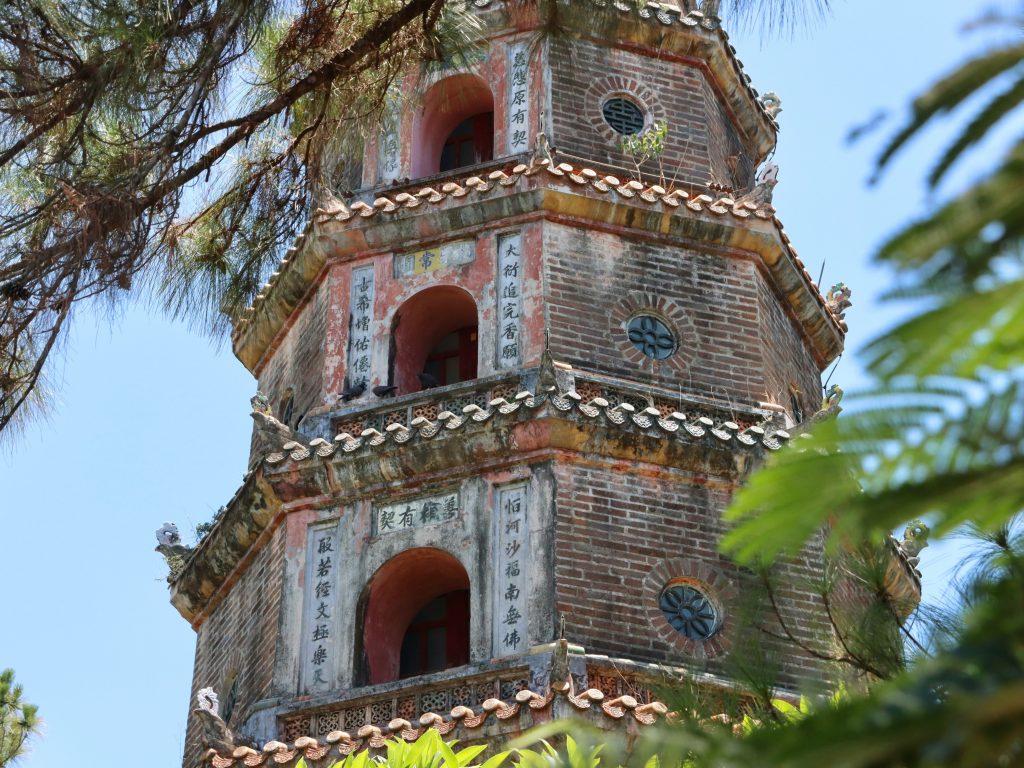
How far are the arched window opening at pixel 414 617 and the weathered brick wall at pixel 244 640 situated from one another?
2.49 feet

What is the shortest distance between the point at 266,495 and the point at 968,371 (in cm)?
1136

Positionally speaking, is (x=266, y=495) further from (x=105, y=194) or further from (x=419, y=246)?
(x=105, y=194)

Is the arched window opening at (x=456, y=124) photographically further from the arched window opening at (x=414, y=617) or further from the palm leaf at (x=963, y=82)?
the palm leaf at (x=963, y=82)

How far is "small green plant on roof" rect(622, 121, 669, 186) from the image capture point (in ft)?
50.6

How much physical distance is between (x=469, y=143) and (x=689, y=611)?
6.17 meters

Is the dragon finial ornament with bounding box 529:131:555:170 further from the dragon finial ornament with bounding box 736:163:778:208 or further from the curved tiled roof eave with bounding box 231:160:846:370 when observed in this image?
the dragon finial ornament with bounding box 736:163:778:208

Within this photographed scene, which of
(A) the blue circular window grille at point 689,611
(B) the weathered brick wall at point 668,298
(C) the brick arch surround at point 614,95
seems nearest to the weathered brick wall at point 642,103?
(C) the brick arch surround at point 614,95

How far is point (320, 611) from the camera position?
1285 cm

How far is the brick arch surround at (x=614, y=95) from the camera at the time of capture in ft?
51.8

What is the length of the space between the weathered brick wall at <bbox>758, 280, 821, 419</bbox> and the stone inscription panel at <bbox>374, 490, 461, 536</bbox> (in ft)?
9.94

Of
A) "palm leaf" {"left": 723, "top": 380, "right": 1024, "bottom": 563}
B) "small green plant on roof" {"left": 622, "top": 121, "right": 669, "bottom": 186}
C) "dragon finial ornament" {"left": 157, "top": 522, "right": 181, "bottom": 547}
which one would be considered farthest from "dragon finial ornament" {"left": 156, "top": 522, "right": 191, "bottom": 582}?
"palm leaf" {"left": 723, "top": 380, "right": 1024, "bottom": 563}

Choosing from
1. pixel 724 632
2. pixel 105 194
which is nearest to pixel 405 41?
pixel 105 194

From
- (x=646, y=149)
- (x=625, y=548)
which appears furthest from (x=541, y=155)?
(x=625, y=548)

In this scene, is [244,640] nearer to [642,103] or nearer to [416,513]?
[416,513]
